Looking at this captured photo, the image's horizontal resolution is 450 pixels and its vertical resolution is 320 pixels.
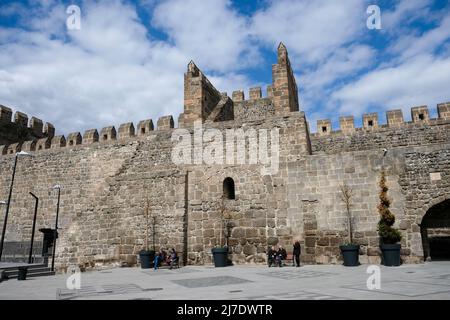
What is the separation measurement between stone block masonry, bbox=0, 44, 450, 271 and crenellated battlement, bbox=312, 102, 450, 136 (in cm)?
6

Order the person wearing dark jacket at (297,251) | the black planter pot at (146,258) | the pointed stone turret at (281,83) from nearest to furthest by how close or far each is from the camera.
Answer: the person wearing dark jacket at (297,251) → the black planter pot at (146,258) → the pointed stone turret at (281,83)

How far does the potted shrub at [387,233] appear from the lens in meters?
11.2

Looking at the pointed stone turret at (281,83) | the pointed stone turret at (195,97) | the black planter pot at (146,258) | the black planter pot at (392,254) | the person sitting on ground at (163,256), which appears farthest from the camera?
the pointed stone turret at (195,97)

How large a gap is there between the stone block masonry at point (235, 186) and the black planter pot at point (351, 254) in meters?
0.78

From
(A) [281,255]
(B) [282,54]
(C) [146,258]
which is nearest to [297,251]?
(A) [281,255]

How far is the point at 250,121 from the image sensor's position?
48.7ft

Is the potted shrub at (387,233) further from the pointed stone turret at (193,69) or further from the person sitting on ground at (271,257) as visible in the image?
the pointed stone turret at (193,69)

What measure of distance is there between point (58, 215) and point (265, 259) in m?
12.3

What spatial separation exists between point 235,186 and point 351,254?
5058mm

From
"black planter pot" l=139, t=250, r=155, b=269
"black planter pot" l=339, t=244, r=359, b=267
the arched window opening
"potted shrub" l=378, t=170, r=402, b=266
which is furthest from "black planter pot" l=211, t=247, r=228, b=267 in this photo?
"potted shrub" l=378, t=170, r=402, b=266

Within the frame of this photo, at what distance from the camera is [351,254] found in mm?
11602

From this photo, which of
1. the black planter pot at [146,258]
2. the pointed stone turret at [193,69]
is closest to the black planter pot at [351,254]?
the black planter pot at [146,258]

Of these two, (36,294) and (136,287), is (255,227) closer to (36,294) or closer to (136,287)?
(136,287)
